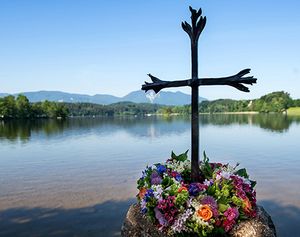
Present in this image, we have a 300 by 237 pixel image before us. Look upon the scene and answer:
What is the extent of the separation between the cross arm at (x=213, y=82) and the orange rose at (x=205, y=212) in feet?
8.20

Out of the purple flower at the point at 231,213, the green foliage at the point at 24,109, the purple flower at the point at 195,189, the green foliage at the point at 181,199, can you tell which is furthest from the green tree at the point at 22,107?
the purple flower at the point at 231,213

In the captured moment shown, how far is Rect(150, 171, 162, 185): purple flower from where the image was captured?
273 inches

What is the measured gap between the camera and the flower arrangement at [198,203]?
5.96 m

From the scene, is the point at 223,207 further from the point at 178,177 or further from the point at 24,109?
the point at 24,109

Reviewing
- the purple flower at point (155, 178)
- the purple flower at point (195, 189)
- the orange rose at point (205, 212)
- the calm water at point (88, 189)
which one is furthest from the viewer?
the calm water at point (88, 189)

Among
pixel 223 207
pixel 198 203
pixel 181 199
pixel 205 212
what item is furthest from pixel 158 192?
pixel 223 207

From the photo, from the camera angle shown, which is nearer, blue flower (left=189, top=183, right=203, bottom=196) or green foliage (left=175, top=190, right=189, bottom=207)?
green foliage (left=175, top=190, right=189, bottom=207)

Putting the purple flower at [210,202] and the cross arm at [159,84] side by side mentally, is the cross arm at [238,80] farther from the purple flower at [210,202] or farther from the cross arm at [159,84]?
the purple flower at [210,202]

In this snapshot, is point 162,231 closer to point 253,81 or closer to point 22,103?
point 253,81

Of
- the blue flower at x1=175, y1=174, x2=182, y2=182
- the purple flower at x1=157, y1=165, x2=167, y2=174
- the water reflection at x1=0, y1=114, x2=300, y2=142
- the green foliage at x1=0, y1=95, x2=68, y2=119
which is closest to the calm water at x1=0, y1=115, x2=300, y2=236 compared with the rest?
the purple flower at x1=157, y1=165, x2=167, y2=174

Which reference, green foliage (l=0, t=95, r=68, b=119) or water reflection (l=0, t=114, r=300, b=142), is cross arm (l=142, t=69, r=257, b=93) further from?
green foliage (l=0, t=95, r=68, b=119)

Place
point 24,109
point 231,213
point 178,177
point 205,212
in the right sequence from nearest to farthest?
point 205,212 → point 231,213 → point 178,177 → point 24,109

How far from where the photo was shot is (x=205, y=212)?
5.93m

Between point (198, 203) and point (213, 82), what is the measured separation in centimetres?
264
